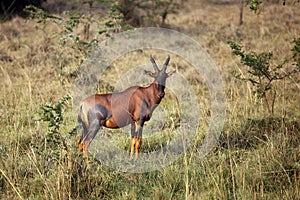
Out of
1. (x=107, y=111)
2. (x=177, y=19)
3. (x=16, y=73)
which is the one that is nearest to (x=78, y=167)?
(x=107, y=111)

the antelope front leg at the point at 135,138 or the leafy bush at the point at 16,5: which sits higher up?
the leafy bush at the point at 16,5

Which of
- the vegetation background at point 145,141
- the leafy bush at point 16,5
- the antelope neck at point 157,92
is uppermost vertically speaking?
the leafy bush at point 16,5

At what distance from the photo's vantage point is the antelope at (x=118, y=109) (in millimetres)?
3779

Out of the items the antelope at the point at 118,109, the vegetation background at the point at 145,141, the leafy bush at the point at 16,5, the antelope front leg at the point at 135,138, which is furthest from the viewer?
the leafy bush at the point at 16,5

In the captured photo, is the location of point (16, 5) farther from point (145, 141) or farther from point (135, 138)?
point (135, 138)

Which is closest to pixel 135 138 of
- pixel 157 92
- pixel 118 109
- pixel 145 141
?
pixel 118 109

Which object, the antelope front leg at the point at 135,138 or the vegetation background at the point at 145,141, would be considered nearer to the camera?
the vegetation background at the point at 145,141

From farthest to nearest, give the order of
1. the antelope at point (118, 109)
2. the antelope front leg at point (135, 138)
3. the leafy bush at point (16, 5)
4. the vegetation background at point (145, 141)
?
the leafy bush at point (16, 5)
the antelope front leg at point (135, 138)
the antelope at point (118, 109)
the vegetation background at point (145, 141)

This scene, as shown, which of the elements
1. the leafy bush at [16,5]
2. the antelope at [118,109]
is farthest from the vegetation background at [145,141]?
the leafy bush at [16,5]

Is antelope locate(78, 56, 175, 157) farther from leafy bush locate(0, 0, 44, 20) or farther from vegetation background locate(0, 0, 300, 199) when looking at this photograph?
leafy bush locate(0, 0, 44, 20)

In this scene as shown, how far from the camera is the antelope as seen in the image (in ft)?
12.4

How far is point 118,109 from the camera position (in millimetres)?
3846

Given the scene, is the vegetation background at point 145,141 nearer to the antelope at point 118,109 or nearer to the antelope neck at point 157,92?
the antelope at point 118,109

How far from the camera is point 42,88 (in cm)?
679
